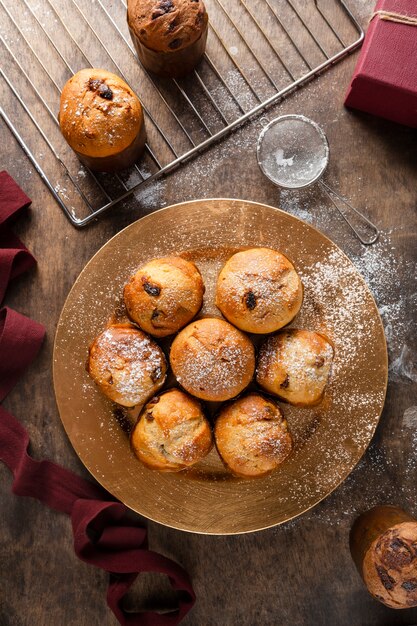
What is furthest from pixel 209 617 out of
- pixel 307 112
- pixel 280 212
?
pixel 307 112

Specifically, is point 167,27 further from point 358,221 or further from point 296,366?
point 296,366

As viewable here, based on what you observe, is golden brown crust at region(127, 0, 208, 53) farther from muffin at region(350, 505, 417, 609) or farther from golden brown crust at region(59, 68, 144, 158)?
muffin at region(350, 505, 417, 609)

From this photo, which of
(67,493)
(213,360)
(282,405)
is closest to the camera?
(213,360)

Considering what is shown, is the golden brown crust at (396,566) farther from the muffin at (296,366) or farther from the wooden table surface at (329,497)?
the muffin at (296,366)

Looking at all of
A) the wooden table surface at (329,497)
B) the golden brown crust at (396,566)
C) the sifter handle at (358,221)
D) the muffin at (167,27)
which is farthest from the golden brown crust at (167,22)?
the golden brown crust at (396,566)

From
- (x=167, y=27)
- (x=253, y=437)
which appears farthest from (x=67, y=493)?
(x=167, y=27)

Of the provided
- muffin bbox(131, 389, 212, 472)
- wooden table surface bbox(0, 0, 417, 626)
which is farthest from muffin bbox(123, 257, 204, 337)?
wooden table surface bbox(0, 0, 417, 626)

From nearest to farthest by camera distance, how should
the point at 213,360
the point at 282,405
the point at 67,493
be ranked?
the point at 213,360 → the point at 282,405 → the point at 67,493
